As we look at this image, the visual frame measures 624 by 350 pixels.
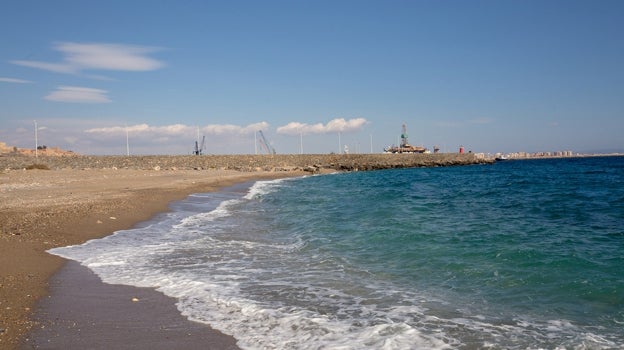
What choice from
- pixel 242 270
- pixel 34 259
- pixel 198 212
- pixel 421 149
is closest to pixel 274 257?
pixel 242 270

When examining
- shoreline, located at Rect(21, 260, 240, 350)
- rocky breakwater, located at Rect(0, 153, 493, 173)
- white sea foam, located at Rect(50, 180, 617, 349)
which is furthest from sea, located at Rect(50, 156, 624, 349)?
rocky breakwater, located at Rect(0, 153, 493, 173)

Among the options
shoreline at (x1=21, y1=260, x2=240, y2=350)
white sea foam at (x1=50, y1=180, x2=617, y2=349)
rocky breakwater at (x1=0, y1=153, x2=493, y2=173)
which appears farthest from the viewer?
rocky breakwater at (x1=0, y1=153, x2=493, y2=173)

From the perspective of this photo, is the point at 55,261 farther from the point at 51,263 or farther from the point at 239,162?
the point at 239,162

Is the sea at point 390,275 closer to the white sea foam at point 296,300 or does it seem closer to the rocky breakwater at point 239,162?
the white sea foam at point 296,300

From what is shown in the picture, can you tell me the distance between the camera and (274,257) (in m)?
10.4

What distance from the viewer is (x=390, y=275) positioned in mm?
8609

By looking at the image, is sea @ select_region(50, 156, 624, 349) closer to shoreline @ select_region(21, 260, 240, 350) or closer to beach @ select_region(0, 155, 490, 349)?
shoreline @ select_region(21, 260, 240, 350)

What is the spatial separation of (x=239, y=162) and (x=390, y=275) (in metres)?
64.3

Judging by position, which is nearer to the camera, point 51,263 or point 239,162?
point 51,263

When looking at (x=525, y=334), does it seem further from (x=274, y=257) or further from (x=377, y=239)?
(x=377, y=239)

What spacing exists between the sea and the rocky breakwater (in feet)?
137

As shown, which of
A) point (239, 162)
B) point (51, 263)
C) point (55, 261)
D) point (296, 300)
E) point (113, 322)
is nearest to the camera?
point (113, 322)

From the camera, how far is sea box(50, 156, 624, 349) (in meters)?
5.58

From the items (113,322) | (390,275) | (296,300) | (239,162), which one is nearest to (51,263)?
(113,322)
